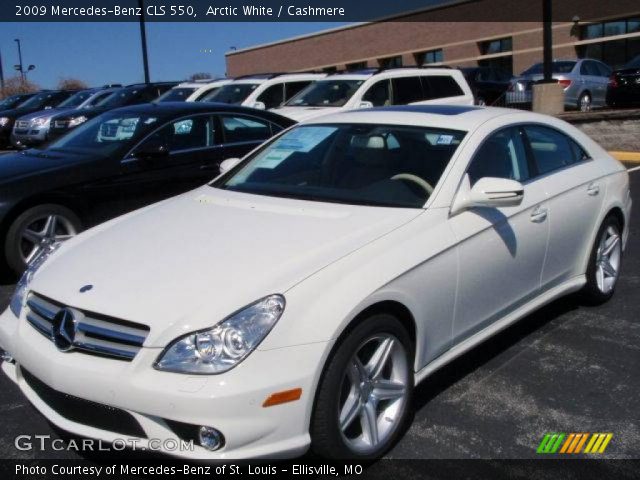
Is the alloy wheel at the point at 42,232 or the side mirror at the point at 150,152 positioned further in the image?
the side mirror at the point at 150,152

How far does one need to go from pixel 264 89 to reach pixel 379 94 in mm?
2792

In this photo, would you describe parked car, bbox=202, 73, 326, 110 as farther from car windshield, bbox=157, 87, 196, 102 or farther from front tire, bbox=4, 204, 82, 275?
front tire, bbox=4, 204, 82, 275

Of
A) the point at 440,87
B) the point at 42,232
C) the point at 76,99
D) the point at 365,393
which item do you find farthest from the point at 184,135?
the point at 76,99

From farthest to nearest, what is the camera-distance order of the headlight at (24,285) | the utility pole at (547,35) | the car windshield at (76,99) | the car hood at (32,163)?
the car windshield at (76,99) → the utility pole at (547,35) → the car hood at (32,163) → the headlight at (24,285)


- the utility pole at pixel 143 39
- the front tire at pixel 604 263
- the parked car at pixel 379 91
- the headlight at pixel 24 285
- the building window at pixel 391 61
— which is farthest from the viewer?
the building window at pixel 391 61

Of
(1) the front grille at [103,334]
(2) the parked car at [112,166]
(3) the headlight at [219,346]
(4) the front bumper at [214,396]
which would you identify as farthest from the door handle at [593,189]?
(2) the parked car at [112,166]

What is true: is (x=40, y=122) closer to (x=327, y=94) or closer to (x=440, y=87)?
(x=327, y=94)

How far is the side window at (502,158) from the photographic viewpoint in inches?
165

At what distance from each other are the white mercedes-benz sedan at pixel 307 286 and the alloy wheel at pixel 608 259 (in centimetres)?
43

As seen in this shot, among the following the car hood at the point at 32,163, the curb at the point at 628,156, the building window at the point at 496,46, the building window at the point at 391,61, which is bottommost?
the curb at the point at 628,156

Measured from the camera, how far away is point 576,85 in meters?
18.7

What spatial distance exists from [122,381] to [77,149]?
4748 millimetres

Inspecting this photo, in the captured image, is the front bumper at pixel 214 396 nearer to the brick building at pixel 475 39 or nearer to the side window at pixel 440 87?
the side window at pixel 440 87

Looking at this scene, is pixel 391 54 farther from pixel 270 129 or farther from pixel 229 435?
pixel 229 435
